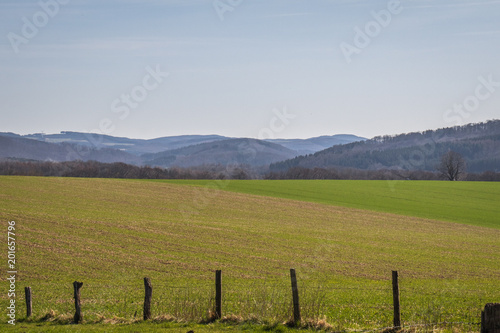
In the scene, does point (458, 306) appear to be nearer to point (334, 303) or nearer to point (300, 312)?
point (334, 303)

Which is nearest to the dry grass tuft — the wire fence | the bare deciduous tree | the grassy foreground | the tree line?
the wire fence

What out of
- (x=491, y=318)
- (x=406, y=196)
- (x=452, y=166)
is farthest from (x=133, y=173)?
(x=491, y=318)

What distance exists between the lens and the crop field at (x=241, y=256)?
14.2m

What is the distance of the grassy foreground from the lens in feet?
205

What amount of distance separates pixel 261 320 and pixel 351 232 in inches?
1325

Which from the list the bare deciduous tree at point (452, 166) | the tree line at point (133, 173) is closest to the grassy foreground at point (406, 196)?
the bare deciduous tree at point (452, 166)

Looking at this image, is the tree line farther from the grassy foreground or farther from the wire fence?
the wire fence

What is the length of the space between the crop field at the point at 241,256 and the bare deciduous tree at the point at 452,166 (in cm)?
5588

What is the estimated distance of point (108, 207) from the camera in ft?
162

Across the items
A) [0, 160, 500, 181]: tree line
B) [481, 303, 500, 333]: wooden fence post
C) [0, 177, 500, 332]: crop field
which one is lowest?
[0, 177, 500, 332]: crop field

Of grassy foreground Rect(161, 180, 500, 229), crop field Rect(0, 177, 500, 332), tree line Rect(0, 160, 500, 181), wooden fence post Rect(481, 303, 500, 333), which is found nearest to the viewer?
wooden fence post Rect(481, 303, 500, 333)

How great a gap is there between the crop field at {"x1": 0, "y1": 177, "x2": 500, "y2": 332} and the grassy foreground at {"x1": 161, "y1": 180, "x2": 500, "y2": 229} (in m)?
0.63

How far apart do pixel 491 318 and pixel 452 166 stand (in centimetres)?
12667

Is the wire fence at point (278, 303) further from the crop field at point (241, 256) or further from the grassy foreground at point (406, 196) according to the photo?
the grassy foreground at point (406, 196)
